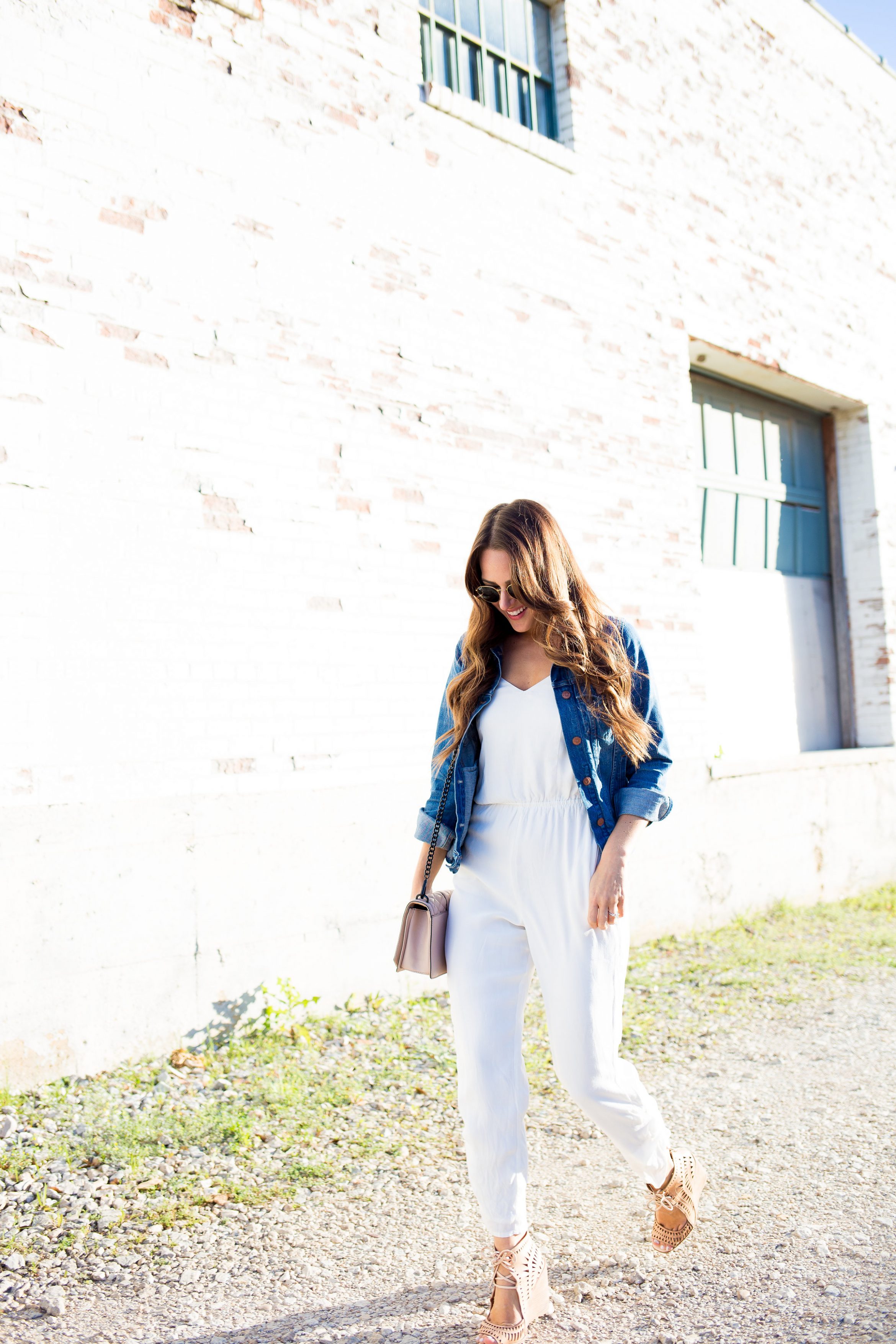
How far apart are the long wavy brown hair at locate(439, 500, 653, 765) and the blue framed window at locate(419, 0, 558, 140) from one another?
474cm

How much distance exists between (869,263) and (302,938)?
8.28 m

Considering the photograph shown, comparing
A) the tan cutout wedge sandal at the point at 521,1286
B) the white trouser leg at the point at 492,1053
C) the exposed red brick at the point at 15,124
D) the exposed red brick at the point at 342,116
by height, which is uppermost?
the exposed red brick at the point at 342,116

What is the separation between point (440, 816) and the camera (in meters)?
2.65

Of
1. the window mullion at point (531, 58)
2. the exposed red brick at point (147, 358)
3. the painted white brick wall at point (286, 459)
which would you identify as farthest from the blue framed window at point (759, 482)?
the exposed red brick at point (147, 358)

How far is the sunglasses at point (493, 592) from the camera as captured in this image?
8.56 ft

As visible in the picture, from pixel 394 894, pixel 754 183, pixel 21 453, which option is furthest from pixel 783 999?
pixel 754 183

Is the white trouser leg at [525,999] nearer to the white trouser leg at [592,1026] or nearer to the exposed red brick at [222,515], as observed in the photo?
the white trouser leg at [592,1026]

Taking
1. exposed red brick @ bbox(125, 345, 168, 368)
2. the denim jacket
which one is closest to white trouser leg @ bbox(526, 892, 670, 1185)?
the denim jacket

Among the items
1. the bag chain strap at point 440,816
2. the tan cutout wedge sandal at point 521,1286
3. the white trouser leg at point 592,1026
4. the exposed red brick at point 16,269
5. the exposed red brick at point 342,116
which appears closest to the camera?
the tan cutout wedge sandal at point 521,1286

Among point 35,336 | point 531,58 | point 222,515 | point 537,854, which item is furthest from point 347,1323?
point 531,58

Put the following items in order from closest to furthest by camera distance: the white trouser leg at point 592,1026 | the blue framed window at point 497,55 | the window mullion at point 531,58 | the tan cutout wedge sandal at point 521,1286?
1. the tan cutout wedge sandal at point 521,1286
2. the white trouser leg at point 592,1026
3. the blue framed window at point 497,55
4. the window mullion at point 531,58

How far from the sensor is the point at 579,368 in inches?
263

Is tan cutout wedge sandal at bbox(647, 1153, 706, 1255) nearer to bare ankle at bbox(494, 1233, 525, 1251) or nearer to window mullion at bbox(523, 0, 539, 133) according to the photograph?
bare ankle at bbox(494, 1233, 525, 1251)

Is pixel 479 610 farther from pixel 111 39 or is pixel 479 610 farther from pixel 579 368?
pixel 579 368
